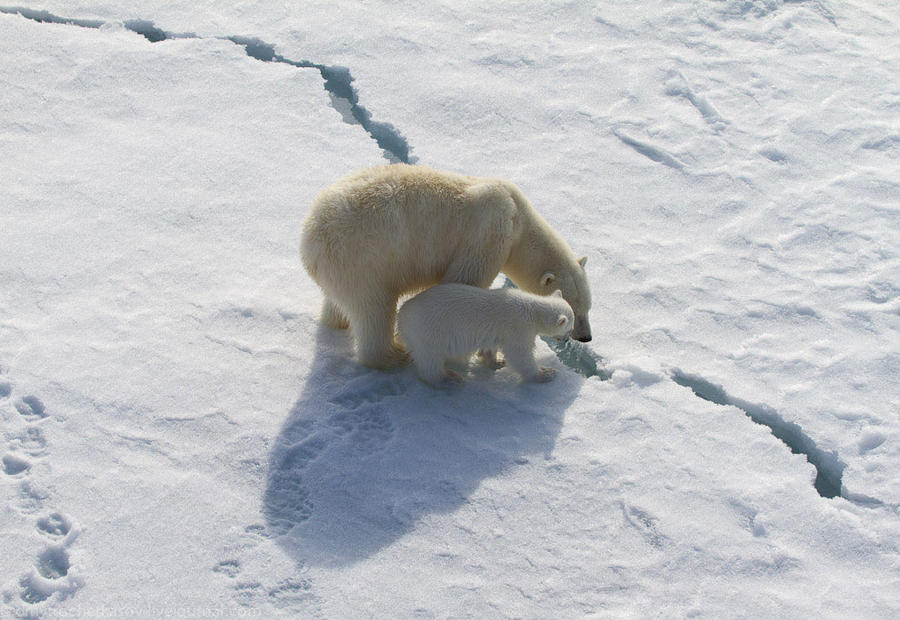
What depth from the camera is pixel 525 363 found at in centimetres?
398

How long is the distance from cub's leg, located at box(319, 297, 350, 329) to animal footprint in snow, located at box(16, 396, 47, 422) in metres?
1.31

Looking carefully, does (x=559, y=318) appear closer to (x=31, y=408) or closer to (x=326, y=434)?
(x=326, y=434)

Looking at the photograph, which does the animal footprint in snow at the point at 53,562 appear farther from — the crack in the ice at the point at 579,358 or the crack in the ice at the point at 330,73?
the crack in the ice at the point at 330,73

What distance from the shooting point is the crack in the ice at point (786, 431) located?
3.73 metres

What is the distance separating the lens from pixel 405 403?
3.88 m

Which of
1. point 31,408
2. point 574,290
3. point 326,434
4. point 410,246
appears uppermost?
point 410,246

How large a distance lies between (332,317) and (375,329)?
0.42 m

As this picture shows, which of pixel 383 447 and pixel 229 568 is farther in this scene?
pixel 383 447

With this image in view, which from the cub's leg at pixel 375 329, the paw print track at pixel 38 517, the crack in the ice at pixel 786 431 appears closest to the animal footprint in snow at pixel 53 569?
the paw print track at pixel 38 517

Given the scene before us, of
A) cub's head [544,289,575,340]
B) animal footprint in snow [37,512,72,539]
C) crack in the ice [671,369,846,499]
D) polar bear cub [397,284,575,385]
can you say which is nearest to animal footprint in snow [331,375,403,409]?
polar bear cub [397,284,575,385]

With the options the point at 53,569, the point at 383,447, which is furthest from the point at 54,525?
the point at 383,447

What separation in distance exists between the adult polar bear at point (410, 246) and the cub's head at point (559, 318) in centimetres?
25

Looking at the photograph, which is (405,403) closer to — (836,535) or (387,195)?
(387,195)

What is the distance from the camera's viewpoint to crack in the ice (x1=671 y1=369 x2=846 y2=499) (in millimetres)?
3727
